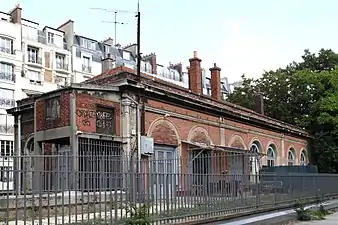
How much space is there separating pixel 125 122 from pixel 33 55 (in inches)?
1553

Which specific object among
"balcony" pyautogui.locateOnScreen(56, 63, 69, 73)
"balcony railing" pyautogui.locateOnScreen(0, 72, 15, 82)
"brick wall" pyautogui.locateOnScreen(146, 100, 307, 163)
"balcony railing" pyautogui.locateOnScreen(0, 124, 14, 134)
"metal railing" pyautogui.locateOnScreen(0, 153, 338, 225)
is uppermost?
"balcony" pyautogui.locateOnScreen(56, 63, 69, 73)

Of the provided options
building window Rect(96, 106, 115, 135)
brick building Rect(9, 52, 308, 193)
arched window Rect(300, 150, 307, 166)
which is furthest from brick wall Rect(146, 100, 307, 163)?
arched window Rect(300, 150, 307, 166)

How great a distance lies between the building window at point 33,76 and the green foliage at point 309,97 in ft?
79.7

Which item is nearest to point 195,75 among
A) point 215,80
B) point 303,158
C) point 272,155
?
point 215,80

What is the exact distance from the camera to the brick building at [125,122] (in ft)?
63.4

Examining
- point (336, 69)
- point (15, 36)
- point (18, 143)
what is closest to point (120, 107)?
point (18, 143)

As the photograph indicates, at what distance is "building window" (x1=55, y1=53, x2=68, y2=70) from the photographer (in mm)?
59969

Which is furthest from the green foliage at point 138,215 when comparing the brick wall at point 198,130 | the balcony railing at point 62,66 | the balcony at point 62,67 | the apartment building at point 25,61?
the balcony railing at point 62,66

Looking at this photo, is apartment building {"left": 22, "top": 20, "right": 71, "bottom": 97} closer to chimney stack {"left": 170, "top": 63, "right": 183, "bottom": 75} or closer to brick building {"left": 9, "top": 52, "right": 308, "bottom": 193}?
chimney stack {"left": 170, "top": 63, "right": 183, "bottom": 75}

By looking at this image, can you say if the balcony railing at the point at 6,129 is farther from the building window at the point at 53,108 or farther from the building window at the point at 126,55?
the building window at the point at 53,108

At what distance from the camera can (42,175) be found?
9289 mm

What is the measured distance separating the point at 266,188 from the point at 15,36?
42.7 meters

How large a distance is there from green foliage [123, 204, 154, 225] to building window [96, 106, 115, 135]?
30.8 ft

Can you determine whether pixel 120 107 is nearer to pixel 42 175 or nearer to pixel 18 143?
pixel 18 143
